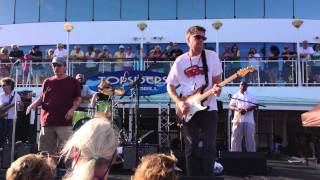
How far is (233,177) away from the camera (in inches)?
283

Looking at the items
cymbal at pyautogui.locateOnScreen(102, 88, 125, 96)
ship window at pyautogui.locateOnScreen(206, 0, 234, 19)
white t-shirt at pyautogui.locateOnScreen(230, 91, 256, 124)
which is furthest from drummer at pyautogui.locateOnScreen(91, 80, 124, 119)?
ship window at pyautogui.locateOnScreen(206, 0, 234, 19)

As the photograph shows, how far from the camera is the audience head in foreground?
2.20 metres

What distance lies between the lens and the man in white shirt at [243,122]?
9.38 meters

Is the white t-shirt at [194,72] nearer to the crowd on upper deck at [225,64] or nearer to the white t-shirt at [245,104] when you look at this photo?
the white t-shirt at [245,104]

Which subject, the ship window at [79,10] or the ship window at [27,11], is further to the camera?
the ship window at [27,11]

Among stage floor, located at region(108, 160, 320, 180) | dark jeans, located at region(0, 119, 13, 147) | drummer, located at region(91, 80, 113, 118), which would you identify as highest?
drummer, located at region(91, 80, 113, 118)

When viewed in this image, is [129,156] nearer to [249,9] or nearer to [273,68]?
[273,68]

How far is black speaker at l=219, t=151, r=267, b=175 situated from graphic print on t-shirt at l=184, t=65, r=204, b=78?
2.95 metres

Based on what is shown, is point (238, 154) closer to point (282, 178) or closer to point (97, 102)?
point (282, 178)

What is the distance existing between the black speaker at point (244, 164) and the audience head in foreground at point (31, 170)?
5549 mm

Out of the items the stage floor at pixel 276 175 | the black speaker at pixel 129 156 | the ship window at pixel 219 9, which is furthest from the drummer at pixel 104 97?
the ship window at pixel 219 9

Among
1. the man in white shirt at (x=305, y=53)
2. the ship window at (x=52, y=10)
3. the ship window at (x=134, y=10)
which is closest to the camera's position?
the man in white shirt at (x=305, y=53)

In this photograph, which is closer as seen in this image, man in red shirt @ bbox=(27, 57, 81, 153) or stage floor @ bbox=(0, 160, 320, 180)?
man in red shirt @ bbox=(27, 57, 81, 153)

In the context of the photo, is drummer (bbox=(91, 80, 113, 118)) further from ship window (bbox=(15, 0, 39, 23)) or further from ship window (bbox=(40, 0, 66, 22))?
ship window (bbox=(15, 0, 39, 23))
